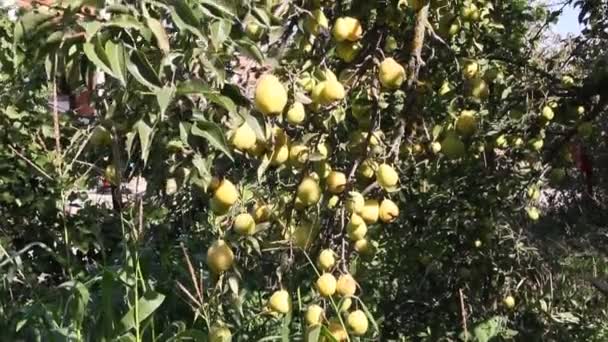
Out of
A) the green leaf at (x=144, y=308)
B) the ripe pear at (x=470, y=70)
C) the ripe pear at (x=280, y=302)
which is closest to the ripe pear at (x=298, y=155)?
the ripe pear at (x=280, y=302)

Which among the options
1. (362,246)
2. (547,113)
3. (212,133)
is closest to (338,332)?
(362,246)

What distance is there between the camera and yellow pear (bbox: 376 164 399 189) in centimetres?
157

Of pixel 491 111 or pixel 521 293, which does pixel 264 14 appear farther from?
pixel 521 293

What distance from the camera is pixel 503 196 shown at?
243 cm

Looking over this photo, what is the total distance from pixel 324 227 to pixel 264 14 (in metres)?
0.54

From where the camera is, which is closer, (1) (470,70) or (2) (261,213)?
(2) (261,213)

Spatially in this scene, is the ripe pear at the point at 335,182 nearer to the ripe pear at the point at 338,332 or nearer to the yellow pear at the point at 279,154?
the yellow pear at the point at 279,154

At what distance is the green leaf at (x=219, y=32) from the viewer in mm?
1167

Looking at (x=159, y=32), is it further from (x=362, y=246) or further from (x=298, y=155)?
(x=362, y=246)

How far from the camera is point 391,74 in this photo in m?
1.60

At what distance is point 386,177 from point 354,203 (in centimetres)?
7

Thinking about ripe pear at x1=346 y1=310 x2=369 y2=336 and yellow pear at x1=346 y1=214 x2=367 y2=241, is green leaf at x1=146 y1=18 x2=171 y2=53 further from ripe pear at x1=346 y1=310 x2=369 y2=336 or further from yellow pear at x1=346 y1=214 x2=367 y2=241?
ripe pear at x1=346 y1=310 x2=369 y2=336

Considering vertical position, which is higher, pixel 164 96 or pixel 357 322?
pixel 164 96

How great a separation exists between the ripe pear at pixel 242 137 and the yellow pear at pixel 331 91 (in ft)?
0.64
